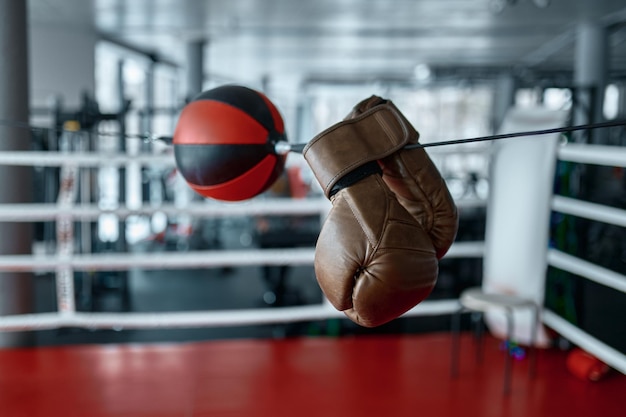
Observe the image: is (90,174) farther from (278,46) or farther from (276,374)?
(278,46)

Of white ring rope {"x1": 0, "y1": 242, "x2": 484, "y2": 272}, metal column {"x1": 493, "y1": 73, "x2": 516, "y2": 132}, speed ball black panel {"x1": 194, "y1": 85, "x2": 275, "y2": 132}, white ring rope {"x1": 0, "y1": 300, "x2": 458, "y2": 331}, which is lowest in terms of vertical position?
white ring rope {"x1": 0, "y1": 300, "x2": 458, "y2": 331}

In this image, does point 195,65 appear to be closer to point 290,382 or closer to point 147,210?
point 147,210

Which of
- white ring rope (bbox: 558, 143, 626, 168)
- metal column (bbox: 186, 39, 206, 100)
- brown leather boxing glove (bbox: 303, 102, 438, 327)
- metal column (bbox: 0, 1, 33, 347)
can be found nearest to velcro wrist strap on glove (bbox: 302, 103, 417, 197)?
brown leather boxing glove (bbox: 303, 102, 438, 327)

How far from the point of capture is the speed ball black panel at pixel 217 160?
1.47m

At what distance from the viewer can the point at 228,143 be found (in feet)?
4.83

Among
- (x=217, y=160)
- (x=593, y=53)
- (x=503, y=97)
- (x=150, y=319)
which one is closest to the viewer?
(x=217, y=160)

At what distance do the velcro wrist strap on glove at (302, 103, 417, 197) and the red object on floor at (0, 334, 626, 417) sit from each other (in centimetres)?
124

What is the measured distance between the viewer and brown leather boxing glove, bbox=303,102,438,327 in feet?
3.34

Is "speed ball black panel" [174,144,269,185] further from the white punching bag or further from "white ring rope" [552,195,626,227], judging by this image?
the white punching bag

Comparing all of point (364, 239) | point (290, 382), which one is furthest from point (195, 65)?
point (364, 239)

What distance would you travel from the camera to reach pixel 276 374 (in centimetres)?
240

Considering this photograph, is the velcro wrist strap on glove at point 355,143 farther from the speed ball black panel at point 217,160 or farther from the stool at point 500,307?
the stool at point 500,307

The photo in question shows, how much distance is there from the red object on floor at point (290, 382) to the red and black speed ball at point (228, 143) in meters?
A: 0.94

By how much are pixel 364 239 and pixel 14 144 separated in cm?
223
